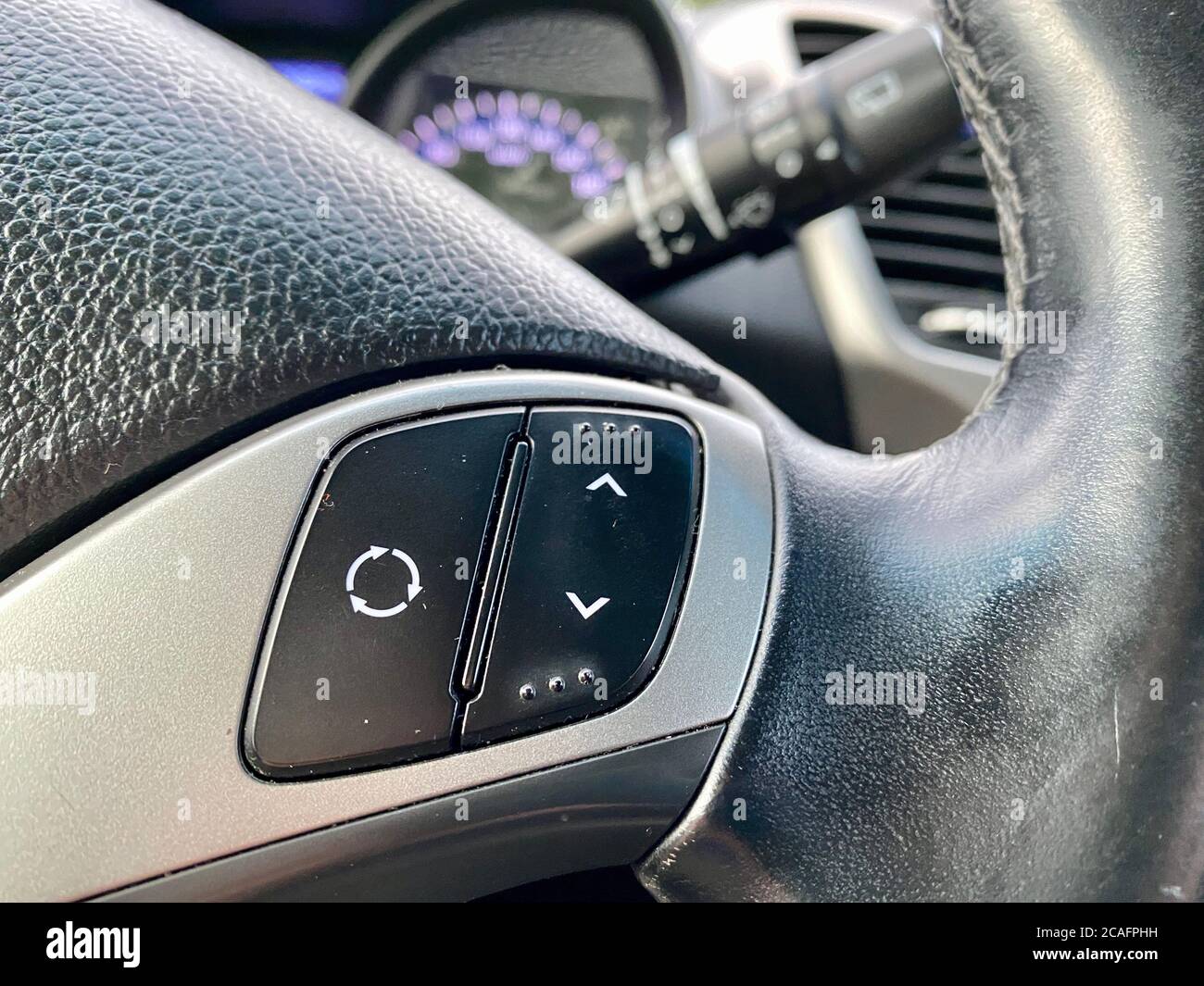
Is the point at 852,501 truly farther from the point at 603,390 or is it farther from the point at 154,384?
the point at 154,384

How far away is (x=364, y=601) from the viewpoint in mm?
508

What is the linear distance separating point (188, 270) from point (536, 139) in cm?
131

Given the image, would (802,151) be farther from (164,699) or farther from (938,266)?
(164,699)

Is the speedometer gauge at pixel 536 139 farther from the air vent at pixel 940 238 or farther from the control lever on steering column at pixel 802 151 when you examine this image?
the control lever on steering column at pixel 802 151

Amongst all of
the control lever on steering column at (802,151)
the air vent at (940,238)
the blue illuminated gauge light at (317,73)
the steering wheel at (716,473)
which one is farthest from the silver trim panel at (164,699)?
the blue illuminated gauge light at (317,73)

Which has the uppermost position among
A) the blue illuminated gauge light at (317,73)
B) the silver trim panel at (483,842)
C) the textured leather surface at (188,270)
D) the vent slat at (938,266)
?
the blue illuminated gauge light at (317,73)

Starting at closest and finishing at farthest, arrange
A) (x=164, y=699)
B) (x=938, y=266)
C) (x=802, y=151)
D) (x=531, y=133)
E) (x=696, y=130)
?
(x=164, y=699) → (x=802, y=151) → (x=696, y=130) → (x=938, y=266) → (x=531, y=133)

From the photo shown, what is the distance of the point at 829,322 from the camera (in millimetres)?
1380

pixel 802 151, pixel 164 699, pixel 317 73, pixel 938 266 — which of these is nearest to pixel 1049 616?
pixel 164 699

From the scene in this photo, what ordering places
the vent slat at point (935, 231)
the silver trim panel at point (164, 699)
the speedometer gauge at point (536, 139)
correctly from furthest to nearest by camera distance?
the speedometer gauge at point (536, 139) → the vent slat at point (935, 231) → the silver trim panel at point (164, 699)

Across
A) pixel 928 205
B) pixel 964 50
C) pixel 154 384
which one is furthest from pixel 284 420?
pixel 928 205

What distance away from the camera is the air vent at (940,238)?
4.73 ft

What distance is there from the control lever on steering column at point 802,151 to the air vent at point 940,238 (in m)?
0.41

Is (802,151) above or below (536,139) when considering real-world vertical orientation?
below
